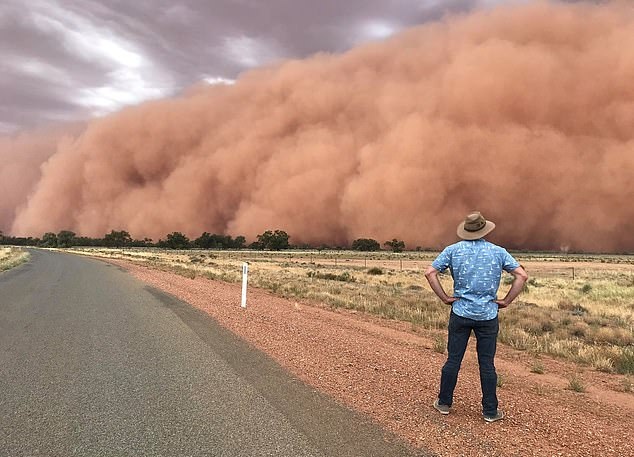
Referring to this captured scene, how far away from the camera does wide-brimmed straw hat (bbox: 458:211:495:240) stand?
358 cm

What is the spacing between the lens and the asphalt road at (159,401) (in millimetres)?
2977

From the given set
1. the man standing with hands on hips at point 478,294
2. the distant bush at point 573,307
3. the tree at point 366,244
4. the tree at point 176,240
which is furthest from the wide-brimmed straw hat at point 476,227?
the tree at point 176,240

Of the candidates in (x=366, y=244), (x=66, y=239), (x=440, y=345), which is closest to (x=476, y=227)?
(x=440, y=345)

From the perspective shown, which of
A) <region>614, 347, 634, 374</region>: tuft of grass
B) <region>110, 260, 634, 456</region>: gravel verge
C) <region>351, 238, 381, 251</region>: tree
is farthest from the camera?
<region>351, 238, 381, 251</region>: tree

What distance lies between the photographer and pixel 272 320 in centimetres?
836

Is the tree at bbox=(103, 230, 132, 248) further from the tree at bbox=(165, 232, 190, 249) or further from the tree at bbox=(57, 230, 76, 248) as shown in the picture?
the tree at bbox=(165, 232, 190, 249)

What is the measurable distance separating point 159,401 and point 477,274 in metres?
2.62

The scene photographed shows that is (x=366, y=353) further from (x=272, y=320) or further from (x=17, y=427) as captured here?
(x=17, y=427)

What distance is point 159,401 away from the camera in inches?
148

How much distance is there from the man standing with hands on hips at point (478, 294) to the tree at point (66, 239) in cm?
10625

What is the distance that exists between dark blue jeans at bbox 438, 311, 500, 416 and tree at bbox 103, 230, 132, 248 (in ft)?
338

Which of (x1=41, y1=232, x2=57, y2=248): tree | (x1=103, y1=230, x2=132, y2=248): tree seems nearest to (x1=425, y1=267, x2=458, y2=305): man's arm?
(x1=103, y1=230, x2=132, y2=248): tree

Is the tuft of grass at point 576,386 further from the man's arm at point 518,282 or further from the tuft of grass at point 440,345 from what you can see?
the man's arm at point 518,282

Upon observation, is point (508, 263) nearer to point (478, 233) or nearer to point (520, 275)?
point (520, 275)
